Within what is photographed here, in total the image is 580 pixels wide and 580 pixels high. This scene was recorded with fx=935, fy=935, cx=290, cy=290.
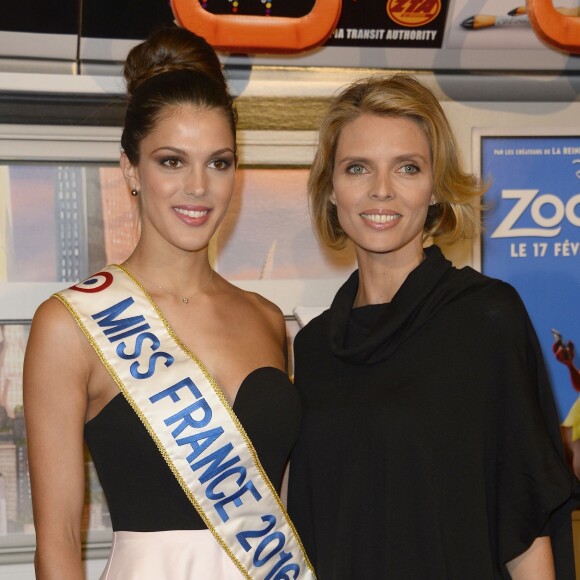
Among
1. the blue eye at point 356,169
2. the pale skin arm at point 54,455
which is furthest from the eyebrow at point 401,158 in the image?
the pale skin arm at point 54,455

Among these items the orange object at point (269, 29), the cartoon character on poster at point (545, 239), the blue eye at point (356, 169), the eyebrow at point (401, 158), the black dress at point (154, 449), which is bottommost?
the black dress at point (154, 449)

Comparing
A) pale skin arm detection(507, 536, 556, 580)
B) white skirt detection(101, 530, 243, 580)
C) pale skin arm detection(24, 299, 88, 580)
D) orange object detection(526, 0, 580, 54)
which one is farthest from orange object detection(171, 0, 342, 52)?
pale skin arm detection(507, 536, 556, 580)

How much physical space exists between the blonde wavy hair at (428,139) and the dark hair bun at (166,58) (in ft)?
0.85

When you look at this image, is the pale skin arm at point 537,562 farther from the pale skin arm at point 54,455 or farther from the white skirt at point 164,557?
the pale skin arm at point 54,455

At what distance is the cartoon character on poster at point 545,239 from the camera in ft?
8.37

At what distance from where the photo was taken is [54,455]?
165 cm

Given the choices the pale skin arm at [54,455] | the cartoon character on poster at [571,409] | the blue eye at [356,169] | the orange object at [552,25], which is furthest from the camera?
the cartoon character on poster at [571,409]

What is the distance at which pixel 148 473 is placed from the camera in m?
1.76

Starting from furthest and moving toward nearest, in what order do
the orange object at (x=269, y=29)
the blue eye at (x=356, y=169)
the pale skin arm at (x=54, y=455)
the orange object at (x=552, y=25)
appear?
the orange object at (x=552, y=25), the orange object at (x=269, y=29), the blue eye at (x=356, y=169), the pale skin arm at (x=54, y=455)

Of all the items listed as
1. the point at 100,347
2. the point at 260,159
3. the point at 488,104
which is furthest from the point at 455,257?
the point at 100,347

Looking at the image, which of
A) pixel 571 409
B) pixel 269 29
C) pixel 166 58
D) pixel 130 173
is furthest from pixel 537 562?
pixel 269 29

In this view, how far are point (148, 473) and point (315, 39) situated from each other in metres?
1.17

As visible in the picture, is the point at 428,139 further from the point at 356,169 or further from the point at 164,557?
the point at 164,557

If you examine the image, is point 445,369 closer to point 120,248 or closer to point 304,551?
point 304,551
